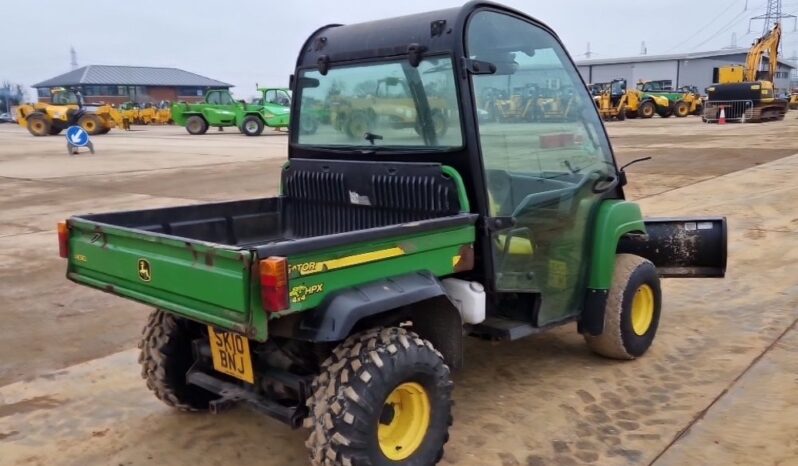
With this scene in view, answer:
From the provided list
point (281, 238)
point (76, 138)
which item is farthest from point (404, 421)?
point (76, 138)

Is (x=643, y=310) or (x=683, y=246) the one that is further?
(x=683, y=246)

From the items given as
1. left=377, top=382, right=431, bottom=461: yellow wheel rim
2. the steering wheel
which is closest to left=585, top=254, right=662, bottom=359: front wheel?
the steering wheel

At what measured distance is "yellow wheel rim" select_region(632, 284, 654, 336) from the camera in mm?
4363

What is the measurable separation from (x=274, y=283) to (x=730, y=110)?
107ft

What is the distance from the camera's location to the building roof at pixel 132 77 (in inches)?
3182

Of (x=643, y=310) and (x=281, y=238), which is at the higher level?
(x=281, y=238)

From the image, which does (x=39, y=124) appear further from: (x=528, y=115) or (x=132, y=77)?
(x=132, y=77)

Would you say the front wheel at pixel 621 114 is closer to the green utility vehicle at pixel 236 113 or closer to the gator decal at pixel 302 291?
the green utility vehicle at pixel 236 113

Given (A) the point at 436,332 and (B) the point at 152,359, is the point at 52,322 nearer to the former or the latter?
(B) the point at 152,359

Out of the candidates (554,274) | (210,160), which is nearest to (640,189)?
(554,274)

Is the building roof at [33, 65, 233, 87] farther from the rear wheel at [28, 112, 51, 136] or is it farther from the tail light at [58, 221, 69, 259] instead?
the tail light at [58, 221, 69, 259]

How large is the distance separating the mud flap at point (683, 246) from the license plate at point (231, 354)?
2612 millimetres

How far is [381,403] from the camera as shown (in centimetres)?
273

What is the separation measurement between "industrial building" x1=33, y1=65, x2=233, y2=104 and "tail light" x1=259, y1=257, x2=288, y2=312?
77.6 m
